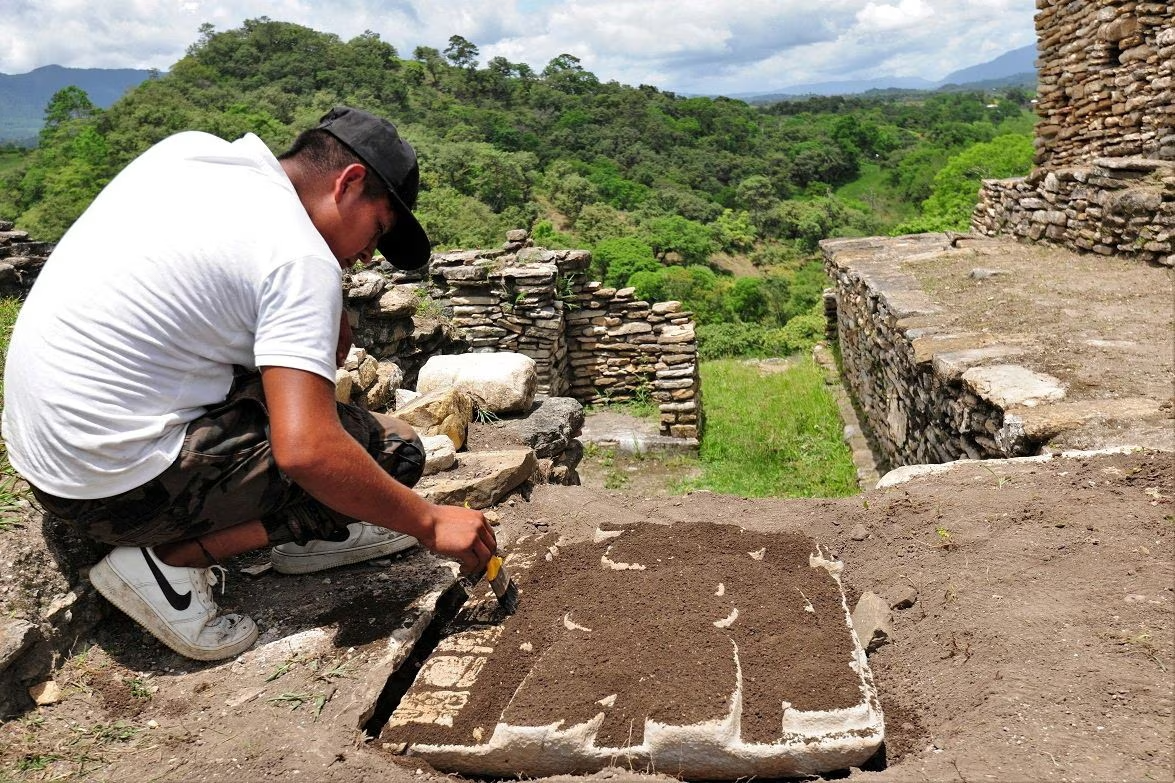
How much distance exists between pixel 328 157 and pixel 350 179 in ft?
0.30

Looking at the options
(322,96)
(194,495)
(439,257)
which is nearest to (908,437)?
(194,495)

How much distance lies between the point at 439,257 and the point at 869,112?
247ft

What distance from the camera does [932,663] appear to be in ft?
6.56

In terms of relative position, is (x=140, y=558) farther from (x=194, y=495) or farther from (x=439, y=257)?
(x=439, y=257)

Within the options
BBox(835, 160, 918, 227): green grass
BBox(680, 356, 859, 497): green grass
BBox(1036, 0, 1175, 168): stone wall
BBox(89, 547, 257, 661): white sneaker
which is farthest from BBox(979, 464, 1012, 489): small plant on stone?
BBox(835, 160, 918, 227): green grass

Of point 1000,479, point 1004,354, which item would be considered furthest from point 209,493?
point 1004,354

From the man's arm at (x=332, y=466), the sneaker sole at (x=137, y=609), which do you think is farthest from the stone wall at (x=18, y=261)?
the man's arm at (x=332, y=466)

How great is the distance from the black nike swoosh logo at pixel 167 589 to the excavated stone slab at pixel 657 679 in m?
0.68

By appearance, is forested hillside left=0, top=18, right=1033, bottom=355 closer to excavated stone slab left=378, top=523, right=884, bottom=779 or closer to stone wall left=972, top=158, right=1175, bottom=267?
stone wall left=972, top=158, right=1175, bottom=267

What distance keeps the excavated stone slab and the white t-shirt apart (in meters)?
0.86

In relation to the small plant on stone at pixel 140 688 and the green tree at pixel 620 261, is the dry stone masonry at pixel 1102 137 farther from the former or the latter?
the green tree at pixel 620 261

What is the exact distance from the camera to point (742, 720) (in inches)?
68.6

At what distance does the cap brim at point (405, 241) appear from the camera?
2.23m

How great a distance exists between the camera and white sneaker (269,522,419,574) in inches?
101
